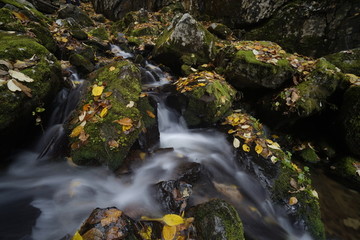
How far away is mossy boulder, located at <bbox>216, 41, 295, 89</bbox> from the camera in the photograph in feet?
15.7

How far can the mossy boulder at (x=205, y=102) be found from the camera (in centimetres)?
452

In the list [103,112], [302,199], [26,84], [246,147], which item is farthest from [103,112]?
[302,199]

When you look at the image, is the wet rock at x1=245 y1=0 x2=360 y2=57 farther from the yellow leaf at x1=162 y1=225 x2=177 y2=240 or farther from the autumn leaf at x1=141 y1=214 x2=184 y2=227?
the yellow leaf at x1=162 y1=225 x2=177 y2=240

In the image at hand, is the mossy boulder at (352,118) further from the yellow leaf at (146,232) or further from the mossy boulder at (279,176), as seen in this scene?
the yellow leaf at (146,232)

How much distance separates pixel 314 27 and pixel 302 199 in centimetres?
794

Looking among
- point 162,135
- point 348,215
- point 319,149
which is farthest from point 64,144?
point 319,149

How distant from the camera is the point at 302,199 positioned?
2984 millimetres

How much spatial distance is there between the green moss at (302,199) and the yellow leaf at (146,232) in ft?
6.70

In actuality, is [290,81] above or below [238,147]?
A: above

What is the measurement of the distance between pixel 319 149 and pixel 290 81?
1918 mm

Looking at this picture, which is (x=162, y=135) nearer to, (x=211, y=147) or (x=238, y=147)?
(x=211, y=147)

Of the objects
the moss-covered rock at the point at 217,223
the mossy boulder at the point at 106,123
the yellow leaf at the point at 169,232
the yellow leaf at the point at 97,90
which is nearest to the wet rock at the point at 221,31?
the mossy boulder at the point at 106,123

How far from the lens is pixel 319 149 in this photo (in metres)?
5.15

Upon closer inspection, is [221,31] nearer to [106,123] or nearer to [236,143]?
[236,143]
